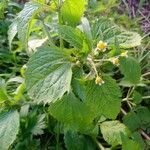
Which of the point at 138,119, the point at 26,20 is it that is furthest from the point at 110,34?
the point at 138,119

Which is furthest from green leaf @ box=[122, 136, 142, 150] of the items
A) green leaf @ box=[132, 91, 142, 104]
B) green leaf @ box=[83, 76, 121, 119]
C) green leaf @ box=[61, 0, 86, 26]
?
green leaf @ box=[61, 0, 86, 26]

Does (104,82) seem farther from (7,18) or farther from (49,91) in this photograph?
(7,18)

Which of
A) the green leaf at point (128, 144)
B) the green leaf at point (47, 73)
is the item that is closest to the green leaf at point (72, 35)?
the green leaf at point (47, 73)

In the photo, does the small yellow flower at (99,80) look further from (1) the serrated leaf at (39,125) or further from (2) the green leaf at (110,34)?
(1) the serrated leaf at (39,125)

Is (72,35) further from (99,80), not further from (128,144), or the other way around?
(128,144)

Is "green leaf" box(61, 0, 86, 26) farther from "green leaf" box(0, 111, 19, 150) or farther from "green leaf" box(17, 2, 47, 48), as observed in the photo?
"green leaf" box(0, 111, 19, 150)

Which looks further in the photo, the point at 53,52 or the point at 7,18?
the point at 7,18

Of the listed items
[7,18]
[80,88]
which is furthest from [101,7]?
[80,88]
